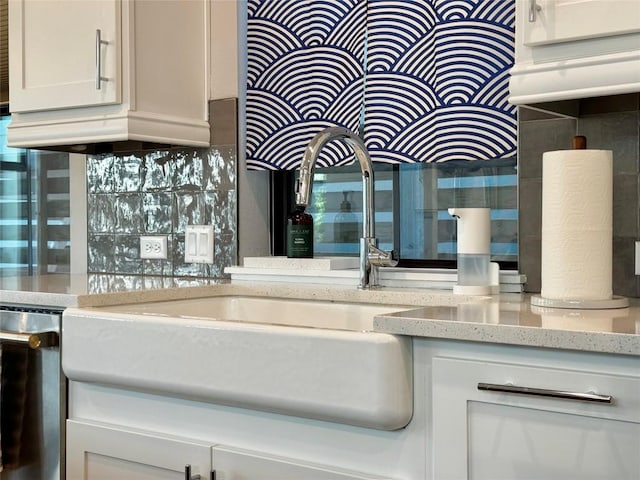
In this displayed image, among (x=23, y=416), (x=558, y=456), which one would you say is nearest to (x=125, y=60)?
(x=23, y=416)

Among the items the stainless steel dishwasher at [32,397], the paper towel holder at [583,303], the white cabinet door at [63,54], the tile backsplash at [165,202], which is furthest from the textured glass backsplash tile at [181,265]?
the paper towel holder at [583,303]

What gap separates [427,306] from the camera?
1.80 meters

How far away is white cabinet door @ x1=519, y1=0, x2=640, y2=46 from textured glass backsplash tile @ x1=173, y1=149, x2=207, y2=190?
3.90ft

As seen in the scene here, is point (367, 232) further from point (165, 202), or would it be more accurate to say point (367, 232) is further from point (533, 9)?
point (165, 202)

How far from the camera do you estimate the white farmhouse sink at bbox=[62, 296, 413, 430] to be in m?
1.36

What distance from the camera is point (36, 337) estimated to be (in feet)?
6.04

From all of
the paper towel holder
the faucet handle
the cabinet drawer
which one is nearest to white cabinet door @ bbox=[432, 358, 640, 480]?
the cabinet drawer

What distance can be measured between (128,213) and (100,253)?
180mm

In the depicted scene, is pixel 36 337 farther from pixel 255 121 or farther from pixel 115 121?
pixel 255 121

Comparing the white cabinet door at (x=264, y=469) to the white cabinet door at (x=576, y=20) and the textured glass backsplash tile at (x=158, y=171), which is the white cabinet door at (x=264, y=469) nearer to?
the white cabinet door at (x=576, y=20)

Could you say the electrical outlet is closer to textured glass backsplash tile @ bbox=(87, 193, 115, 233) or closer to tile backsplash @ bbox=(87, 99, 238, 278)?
tile backsplash @ bbox=(87, 99, 238, 278)

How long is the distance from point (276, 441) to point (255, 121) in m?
1.14

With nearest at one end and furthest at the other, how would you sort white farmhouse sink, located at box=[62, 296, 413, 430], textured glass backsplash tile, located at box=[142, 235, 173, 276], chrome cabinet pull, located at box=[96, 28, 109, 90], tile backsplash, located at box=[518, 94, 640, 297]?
white farmhouse sink, located at box=[62, 296, 413, 430] → tile backsplash, located at box=[518, 94, 640, 297] → chrome cabinet pull, located at box=[96, 28, 109, 90] → textured glass backsplash tile, located at box=[142, 235, 173, 276]

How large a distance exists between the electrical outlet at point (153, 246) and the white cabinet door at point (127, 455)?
0.81 meters
